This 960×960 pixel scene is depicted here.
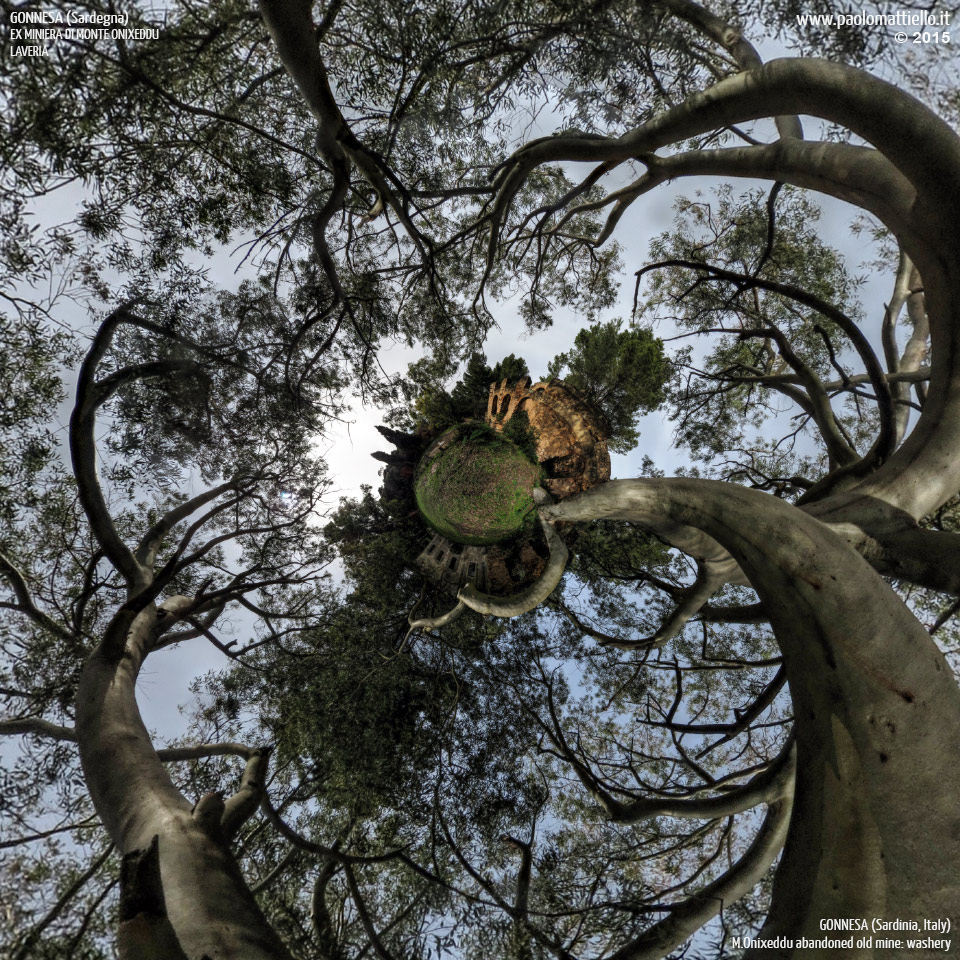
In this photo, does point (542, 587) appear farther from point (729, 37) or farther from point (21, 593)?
point (729, 37)

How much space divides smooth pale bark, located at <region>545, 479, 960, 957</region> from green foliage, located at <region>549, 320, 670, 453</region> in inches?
207

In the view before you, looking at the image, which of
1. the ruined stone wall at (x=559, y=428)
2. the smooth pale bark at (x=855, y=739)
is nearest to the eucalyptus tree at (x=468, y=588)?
the smooth pale bark at (x=855, y=739)

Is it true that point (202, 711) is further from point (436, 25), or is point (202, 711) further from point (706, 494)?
point (436, 25)

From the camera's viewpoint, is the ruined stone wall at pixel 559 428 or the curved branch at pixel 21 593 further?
the ruined stone wall at pixel 559 428

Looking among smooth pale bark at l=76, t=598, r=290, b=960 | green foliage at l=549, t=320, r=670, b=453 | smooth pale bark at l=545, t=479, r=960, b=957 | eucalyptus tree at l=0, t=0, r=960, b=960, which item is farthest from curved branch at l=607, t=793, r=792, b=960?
green foliage at l=549, t=320, r=670, b=453

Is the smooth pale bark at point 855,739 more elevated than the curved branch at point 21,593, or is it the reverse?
the curved branch at point 21,593

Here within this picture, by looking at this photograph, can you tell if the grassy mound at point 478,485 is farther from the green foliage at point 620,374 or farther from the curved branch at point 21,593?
the curved branch at point 21,593

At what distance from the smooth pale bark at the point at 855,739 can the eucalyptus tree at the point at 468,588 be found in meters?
0.01

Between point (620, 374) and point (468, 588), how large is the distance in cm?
421

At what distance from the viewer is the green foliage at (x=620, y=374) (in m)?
7.29

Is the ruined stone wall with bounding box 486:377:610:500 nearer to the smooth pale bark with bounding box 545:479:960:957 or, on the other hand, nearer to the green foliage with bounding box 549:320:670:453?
the green foliage with bounding box 549:320:670:453

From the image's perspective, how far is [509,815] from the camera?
577 cm

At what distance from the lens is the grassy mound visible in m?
4.90

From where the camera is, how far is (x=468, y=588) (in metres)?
5.04
